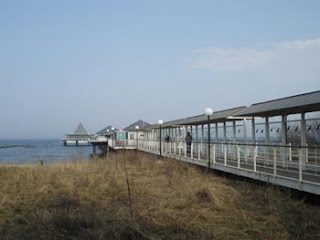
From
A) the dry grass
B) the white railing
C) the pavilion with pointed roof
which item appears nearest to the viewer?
the dry grass

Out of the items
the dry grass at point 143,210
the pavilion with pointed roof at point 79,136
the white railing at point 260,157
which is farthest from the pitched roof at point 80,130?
the dry grass at point 143,210

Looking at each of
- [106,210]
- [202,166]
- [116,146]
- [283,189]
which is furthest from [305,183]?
[116,146]

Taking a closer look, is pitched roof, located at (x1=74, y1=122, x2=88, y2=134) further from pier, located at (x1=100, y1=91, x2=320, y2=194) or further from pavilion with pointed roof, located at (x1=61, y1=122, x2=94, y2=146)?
pier, located at (x1=100, y1=91, x2=320, y2=194)

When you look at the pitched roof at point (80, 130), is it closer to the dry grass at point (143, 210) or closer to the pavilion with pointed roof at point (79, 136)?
the pavilion with pointed roof at point (79, 136)

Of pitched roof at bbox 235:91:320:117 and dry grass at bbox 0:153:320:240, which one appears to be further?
pitched roof at bbox 235:91:320:117

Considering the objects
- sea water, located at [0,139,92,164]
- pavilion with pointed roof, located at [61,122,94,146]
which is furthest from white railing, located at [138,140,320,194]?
pavilion with pointed roof, located at [61,122,94,146]

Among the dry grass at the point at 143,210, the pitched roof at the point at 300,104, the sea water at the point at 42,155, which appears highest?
the pitched roof at the point at 300,104

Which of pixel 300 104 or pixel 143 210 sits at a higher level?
Answer: pixel 300 104

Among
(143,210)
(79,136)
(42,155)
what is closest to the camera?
(143,210)

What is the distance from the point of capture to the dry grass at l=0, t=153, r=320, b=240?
8406 millimetres

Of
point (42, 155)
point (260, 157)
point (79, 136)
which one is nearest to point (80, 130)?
point (79, 136)

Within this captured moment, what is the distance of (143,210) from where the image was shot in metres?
10.6

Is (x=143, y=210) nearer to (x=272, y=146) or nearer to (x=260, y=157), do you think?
(x=272, y=146)

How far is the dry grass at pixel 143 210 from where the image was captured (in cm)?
841
